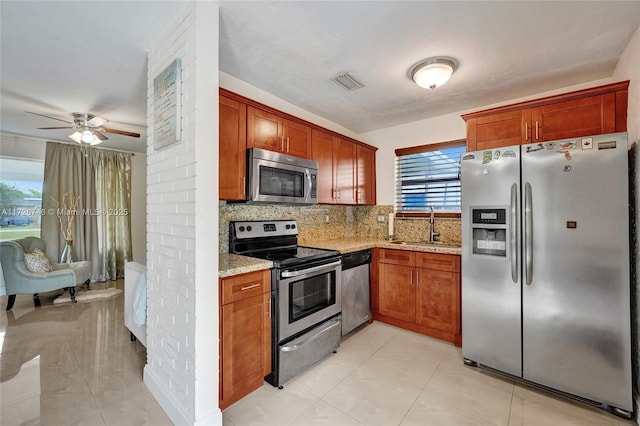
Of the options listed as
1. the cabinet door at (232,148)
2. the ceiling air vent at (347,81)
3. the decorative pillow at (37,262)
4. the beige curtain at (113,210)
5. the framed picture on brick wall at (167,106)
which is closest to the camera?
the framed picture on brick wall at (167,106)

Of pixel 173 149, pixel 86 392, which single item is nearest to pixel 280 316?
pixel 173 149

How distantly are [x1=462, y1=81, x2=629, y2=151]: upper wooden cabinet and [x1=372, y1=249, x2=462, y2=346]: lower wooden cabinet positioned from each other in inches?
46.4

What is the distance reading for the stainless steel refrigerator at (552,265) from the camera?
5.94ft

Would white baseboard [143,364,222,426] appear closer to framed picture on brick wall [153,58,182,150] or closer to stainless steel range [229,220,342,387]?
stainless steel range [229,220,342,387]

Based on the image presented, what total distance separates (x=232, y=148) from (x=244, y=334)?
142cm

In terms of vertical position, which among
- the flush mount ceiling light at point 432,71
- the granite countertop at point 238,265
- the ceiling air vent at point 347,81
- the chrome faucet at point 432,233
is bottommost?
the granite countertop at point 238,265

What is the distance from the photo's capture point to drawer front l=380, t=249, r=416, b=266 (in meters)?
3.00

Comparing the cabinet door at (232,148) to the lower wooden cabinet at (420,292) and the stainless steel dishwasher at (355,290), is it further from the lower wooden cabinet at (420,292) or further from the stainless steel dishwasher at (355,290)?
the lower wooden cabinet at (420,292)

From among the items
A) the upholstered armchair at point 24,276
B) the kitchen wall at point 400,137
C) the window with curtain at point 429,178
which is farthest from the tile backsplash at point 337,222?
the upholstered armchair at point 24,276

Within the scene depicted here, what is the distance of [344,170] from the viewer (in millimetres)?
3490

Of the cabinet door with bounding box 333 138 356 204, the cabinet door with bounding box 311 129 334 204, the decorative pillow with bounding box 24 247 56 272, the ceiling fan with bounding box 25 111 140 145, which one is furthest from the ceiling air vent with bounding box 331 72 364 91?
the decorative pillow with bounding box 24 247 56 272

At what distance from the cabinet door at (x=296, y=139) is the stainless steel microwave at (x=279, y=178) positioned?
0.13 meters

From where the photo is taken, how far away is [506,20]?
1.77 m

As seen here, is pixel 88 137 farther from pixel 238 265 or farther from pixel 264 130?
pixel 238 265
